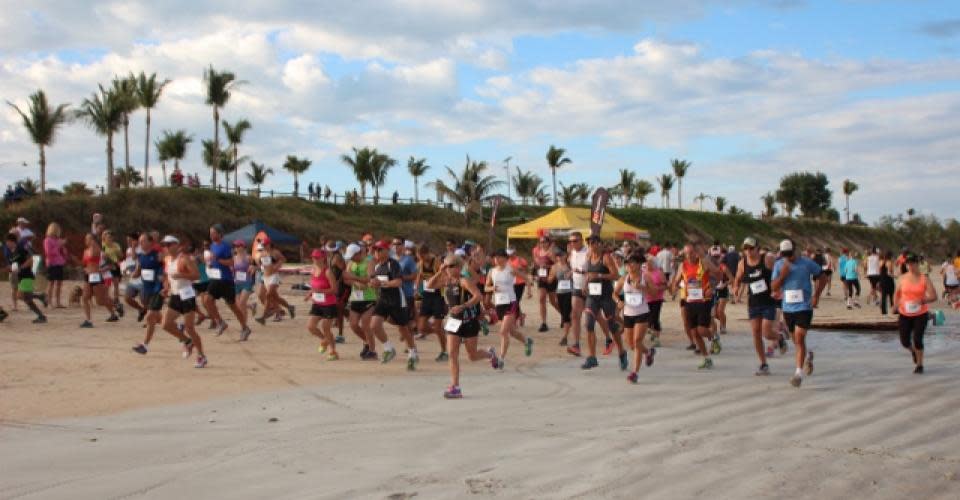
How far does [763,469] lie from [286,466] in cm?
345

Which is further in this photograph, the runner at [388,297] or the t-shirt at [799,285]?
the runner at [388,297]

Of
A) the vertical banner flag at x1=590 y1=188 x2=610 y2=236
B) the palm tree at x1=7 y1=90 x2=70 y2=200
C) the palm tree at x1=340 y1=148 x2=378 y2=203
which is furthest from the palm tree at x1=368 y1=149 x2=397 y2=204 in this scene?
the vertical banner flag at x1=590 y1=188 x2=610 y2=236

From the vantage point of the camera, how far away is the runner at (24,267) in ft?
52.0

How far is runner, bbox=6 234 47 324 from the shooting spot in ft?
52.0

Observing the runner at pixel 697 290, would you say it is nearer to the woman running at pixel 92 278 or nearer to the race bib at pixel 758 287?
the race bib at pixel 758 287

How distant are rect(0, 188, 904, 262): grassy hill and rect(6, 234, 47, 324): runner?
8924 mm

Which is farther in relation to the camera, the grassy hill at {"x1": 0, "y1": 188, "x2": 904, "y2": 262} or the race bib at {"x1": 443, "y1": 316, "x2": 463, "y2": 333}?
the grassy hill at {"x1": 0, "y1": 188, "x2": 904, "y2": 262}

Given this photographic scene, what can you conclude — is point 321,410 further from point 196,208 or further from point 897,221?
point 897,221

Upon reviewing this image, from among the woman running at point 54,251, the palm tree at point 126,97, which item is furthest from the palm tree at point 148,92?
the woman running at point 54,251

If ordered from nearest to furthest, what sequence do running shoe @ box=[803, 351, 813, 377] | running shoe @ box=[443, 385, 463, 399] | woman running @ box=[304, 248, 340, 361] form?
running shoe @ box=[443, 385, 463, 399] < running shoe @ box=[803, 351, 813, 377] < woman running @ box=[304, 248, 340, 361]

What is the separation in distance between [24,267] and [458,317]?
10.5m

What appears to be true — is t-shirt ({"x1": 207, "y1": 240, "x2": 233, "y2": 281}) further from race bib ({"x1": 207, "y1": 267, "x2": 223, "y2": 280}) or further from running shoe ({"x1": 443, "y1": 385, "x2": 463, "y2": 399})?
running shoe ({"x1": 443, "y1": 385, "x2": 463, "y2": 399})

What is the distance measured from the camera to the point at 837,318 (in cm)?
1980

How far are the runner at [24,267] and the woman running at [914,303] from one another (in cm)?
1445
